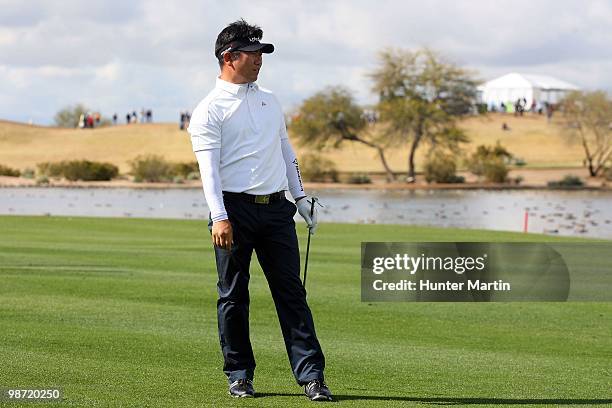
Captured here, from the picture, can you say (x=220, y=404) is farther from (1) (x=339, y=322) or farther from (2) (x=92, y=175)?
(2) (x=92, y=175)

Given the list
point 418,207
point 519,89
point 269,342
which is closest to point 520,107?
point 519,89

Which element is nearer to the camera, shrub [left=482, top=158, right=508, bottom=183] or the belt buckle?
the belt buckle

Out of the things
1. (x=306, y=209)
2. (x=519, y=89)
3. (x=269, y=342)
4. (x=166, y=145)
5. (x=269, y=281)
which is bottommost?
(x=166, y=145)

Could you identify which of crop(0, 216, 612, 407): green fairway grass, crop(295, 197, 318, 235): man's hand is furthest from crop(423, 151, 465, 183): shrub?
crop(295, 197, 318, 235): man's hand

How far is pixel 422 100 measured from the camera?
9412 cm

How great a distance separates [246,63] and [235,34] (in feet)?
0.65

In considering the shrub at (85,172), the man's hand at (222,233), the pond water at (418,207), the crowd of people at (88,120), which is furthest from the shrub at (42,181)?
the man's hand at (222,233)

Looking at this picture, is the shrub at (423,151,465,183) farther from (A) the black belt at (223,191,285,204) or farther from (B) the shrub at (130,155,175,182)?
(A) the black belt at (223,191,285,204)

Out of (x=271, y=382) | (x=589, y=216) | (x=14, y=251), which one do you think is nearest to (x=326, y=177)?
(x=589, y=216)

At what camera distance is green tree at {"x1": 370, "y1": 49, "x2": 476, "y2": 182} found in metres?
91.2

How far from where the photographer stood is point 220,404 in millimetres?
7977

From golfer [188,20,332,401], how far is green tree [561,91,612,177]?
88.1 metres

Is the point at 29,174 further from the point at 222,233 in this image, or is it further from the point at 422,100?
the point at 222,233

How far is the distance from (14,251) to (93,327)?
10.5 metres
